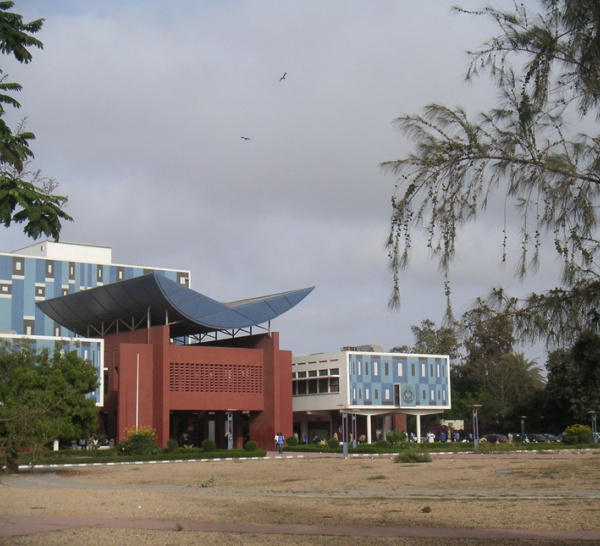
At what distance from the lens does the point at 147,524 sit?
15586 mm

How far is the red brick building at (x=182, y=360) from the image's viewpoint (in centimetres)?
6419

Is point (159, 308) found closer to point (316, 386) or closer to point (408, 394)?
point (316, 386)

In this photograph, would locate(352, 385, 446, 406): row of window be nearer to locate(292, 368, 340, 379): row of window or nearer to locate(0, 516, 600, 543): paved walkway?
locate(292, 368, 340, 379): row of window

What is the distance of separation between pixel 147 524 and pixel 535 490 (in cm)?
1067

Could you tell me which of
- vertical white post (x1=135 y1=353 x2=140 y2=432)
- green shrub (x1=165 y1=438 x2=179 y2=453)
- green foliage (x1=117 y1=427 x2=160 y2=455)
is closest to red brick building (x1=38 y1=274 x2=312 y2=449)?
vertical white post (x1=135 y1=353 x2=140 y2=432)

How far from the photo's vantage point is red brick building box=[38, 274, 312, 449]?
6419 centimetres

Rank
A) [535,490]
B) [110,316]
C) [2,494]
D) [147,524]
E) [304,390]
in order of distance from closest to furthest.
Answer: [147,524] → [535,490] → [2,494] → [110,316] → [304,390]

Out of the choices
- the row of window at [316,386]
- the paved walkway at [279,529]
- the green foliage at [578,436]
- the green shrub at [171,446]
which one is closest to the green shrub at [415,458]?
the green shrub at [171,446]

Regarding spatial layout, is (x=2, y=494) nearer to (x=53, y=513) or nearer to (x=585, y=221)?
(x=53, y=513)

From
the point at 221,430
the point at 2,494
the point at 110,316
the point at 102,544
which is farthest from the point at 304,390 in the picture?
the point at 102,544

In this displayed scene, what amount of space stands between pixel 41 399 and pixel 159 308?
105 ft

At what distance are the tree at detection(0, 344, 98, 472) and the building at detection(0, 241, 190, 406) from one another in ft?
162

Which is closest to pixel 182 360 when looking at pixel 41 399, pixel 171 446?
pixel 171 446

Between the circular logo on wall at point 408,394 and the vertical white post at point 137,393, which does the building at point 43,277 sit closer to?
the vertical white post at point 137,393
